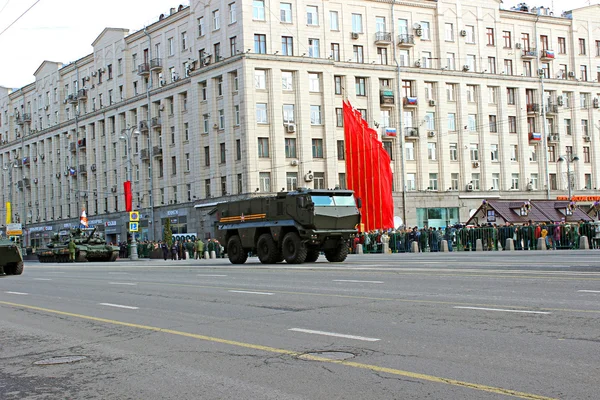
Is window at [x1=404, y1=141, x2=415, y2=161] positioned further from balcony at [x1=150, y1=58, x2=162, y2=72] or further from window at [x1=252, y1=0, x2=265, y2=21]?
balcony at [x1=150, y1=58, x2=162, y2=72]

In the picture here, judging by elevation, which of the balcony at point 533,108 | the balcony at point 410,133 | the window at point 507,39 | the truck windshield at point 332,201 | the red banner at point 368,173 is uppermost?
the window at point 507,39

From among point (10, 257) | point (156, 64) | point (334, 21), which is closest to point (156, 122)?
point (156, 64)

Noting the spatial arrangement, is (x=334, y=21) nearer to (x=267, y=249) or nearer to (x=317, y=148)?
(x=317, y=148)

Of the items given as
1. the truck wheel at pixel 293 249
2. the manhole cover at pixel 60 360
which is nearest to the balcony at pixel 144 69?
the truck wheel at pixel 293 249

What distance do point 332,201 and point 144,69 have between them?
43.2 m

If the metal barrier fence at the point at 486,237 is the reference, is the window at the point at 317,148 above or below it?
above

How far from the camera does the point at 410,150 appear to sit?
212ft

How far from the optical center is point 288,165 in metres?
58.7

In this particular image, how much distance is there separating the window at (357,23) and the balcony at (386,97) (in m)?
5.46

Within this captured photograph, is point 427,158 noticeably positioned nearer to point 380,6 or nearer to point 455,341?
point 380,6

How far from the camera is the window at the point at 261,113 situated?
57906mm

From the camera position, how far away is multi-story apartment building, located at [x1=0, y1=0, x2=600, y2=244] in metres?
58.5

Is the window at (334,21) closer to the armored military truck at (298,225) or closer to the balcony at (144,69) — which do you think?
the balcony at (144,69)

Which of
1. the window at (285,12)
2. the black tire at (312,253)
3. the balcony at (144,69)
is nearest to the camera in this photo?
the black tire at (312,253)
